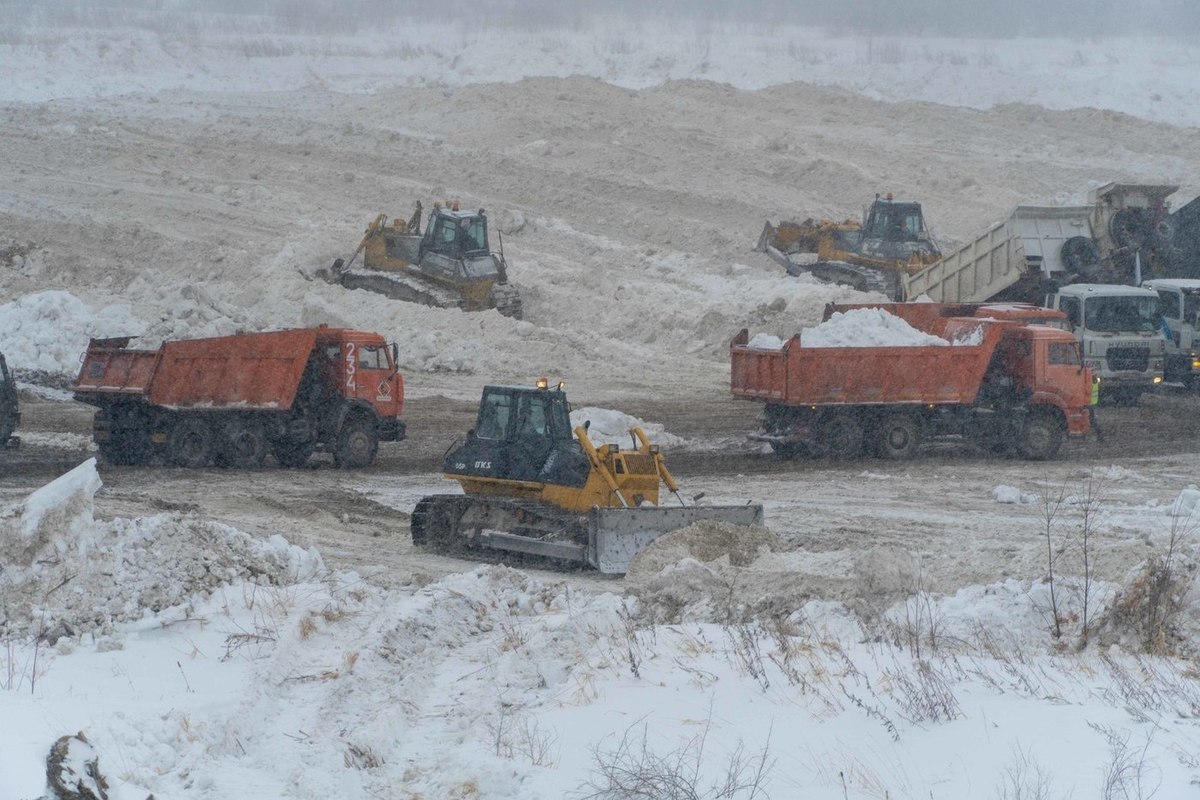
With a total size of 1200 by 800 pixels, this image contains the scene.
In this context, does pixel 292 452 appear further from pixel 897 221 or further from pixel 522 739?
pixel 897 221

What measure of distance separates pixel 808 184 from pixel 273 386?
1227 inches

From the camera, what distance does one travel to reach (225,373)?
60.9ft

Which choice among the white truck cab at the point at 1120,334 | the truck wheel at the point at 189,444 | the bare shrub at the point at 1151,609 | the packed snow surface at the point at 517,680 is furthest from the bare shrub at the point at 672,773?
the white truck cab at the point at 1120,334

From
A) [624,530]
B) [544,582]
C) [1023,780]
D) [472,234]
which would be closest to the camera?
[1023,780]

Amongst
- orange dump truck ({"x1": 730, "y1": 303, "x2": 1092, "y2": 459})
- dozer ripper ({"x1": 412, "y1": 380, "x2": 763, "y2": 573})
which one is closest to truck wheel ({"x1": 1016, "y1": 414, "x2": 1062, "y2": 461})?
orange dump truck ({"x1": 730, "y1": 303, "x2": 1092, "y2": 459})

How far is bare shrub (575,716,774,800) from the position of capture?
6957 mm

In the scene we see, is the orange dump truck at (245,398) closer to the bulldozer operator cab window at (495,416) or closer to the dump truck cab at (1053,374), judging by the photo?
the bulldozer operator cab window at (495,416)

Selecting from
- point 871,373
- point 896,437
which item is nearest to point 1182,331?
point 896,437

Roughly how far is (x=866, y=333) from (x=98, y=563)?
12431 mm

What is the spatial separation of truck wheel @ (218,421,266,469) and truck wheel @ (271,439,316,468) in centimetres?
24

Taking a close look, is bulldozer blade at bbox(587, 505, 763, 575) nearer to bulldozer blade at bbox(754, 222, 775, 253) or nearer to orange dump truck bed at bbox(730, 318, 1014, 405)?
orange dump truck bed at bbox(730, 318, 1014, 405)

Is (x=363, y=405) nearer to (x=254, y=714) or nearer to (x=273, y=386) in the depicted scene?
(x=273, y=386)

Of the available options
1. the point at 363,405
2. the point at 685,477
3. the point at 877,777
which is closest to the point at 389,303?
the point at 363,405

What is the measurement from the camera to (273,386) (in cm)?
1848
